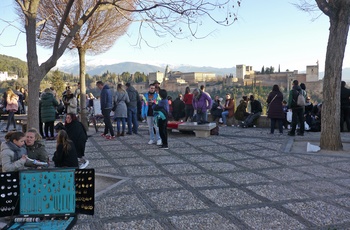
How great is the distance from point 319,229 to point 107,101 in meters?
7.51

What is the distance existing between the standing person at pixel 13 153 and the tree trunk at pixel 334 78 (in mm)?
6879

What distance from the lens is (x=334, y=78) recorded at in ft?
25.9

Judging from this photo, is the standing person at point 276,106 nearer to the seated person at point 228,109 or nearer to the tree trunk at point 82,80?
the seated person at point 228,109

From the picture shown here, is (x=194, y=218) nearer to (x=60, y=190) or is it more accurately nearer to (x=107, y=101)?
(x=60, y=190)

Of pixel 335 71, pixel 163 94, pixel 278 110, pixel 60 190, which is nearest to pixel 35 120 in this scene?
pixel 60 190

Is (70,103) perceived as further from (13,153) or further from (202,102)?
(13,153)

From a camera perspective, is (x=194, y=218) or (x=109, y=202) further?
(x=109, y=202)

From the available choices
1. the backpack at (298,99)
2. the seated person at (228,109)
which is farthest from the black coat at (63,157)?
the seated person at (228,109)

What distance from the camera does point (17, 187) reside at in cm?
344

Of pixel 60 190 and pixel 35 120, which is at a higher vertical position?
pixel 35 120

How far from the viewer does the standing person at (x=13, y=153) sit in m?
4.29

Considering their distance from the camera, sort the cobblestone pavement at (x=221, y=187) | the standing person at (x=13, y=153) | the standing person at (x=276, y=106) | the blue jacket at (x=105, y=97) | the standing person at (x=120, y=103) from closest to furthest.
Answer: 1. the cobblestone pavement at (x=221, y=187)
2. the standing person at (x=13, y=153)
3. the blue jacket at (x=105, y=97)
4. the standing person at (x=120, y=103)
5. the standing person at (x=276, y=106)

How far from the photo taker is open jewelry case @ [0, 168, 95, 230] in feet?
11.2

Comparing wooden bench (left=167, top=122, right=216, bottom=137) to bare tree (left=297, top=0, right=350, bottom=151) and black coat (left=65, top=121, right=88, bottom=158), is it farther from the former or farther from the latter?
black coat (left=65, top=121, right=88, bottom=158)
